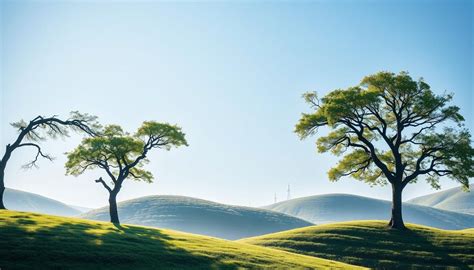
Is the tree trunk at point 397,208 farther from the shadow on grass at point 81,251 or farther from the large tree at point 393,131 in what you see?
the shadow on grass at point 81,251

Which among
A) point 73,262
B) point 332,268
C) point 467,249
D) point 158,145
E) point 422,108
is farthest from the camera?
point 158,145

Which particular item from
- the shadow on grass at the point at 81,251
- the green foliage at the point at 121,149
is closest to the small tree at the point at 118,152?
the green foliage at the point at 121,149

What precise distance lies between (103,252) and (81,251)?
1554 mm

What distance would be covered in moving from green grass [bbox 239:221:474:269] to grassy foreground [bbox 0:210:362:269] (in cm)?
1317

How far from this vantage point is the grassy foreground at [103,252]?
26.7 m

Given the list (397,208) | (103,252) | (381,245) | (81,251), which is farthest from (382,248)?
(81,251)

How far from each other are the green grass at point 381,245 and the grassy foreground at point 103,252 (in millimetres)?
13167

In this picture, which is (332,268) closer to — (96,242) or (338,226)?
(96,242)

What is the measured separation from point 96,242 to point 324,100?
4095 cm

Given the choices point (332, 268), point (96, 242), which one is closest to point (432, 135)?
point (332, 268)

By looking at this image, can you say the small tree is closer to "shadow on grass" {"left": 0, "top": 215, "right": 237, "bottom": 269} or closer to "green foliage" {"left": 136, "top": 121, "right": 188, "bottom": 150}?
"green foliage" {"left": 136, "top": 121, "right": 188, "bottom": 150}

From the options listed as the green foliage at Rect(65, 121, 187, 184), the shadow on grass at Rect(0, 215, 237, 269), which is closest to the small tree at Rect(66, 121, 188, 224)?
the green foliage at Rect(65, 121, 187, 184)

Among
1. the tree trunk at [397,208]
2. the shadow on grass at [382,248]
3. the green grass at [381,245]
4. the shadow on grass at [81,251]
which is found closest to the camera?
the shadow on grass at [81,251]

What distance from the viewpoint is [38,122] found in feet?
A: 207
